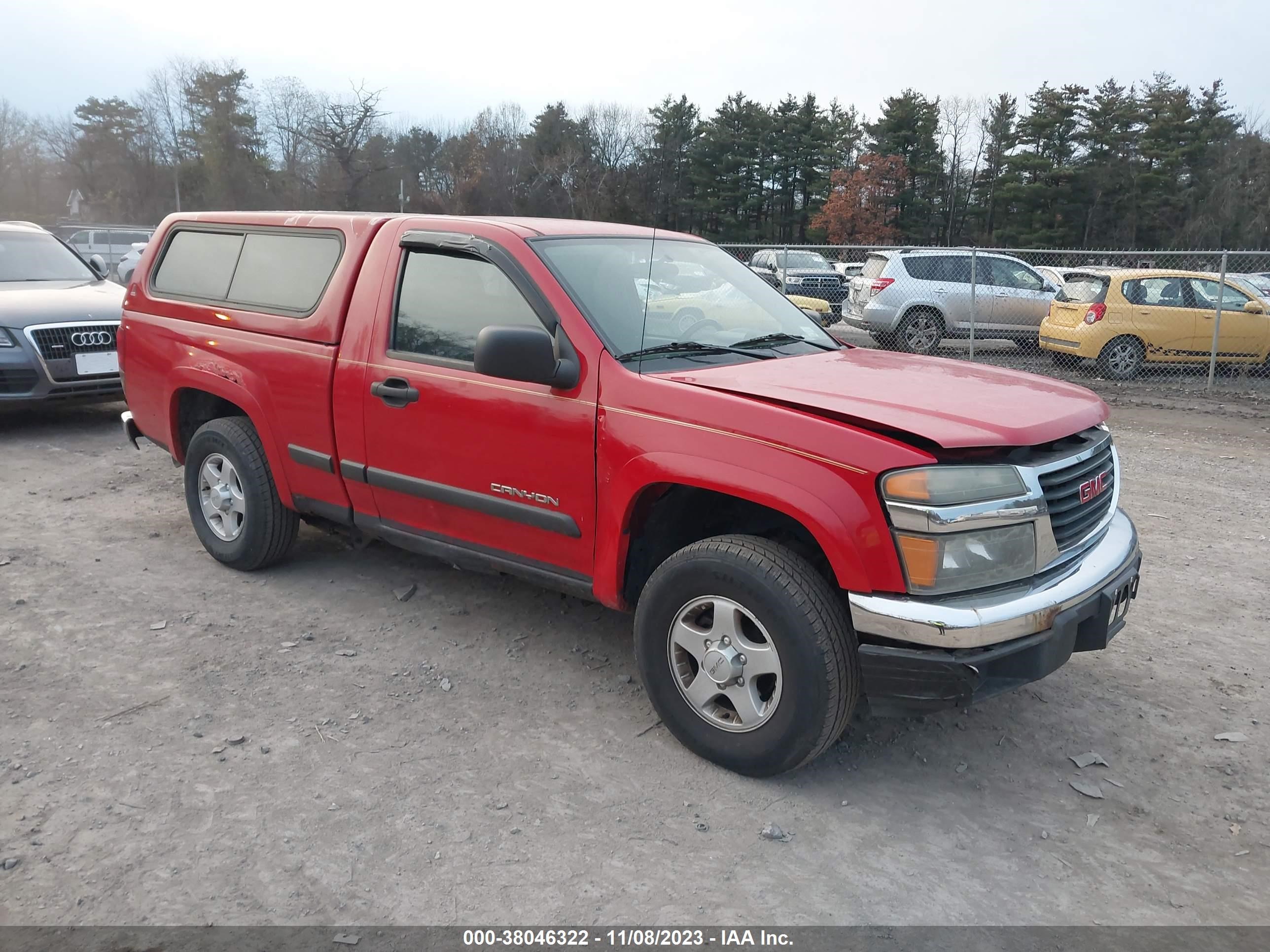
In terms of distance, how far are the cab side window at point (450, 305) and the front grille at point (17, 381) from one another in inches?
221

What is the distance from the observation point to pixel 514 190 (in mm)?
30000

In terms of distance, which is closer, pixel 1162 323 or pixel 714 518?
pixel 714 518

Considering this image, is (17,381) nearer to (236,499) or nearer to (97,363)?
(97,363)

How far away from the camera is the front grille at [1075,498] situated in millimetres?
3072

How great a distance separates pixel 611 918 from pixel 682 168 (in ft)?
94.2

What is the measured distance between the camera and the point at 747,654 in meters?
3.12

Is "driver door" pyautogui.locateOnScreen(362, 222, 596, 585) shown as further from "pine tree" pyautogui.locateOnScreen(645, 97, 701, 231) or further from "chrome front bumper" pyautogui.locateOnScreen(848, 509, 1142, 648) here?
"pine tree" pyautogui.locateOnScreen(645, 97, 701, 231)

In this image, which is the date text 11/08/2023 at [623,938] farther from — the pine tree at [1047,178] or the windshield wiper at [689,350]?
the pine tree at [1047,178]

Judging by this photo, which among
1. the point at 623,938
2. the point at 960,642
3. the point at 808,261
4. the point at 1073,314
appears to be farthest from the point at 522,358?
the point at 808,261

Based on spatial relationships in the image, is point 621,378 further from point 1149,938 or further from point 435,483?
point 1149,938

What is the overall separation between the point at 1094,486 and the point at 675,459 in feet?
4.93

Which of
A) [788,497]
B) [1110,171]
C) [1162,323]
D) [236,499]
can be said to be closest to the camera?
[788,497]

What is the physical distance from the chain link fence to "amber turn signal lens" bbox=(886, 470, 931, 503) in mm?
8925

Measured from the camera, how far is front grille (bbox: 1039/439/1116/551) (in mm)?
3072
